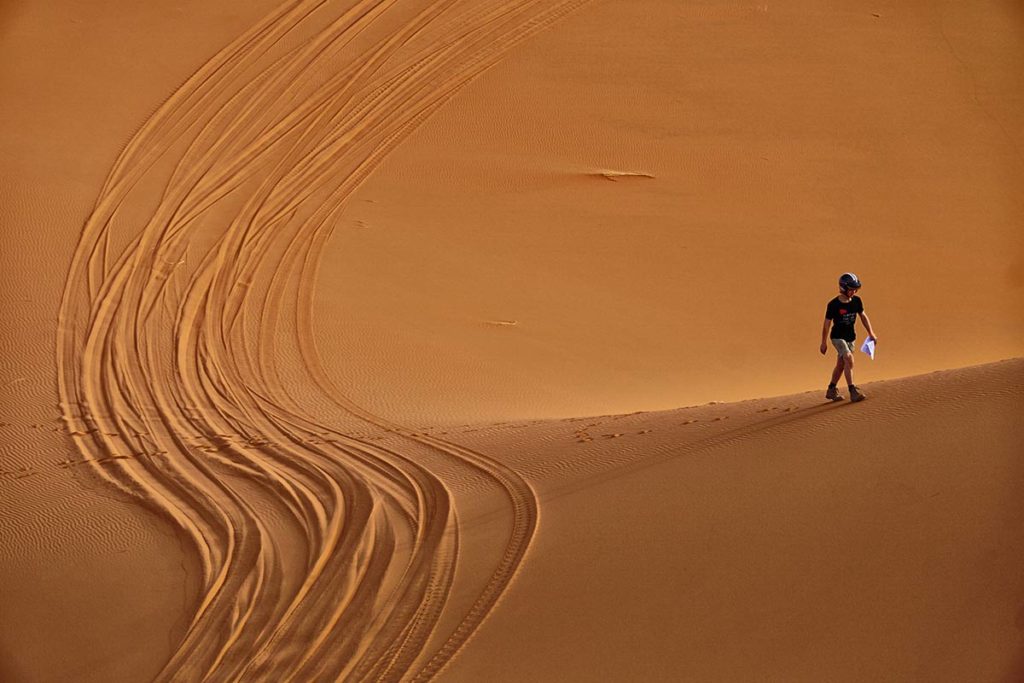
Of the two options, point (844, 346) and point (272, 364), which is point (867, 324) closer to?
point (844, 346)

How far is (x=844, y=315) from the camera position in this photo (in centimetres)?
737

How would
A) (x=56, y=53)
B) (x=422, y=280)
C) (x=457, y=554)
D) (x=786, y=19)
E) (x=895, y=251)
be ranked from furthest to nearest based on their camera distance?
(x=786, y=19), (x=56, y=53), (x=895, y=251), (x=422, y=280), (x=457, y=554)

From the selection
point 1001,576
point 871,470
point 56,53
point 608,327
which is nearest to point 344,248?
point 608,327

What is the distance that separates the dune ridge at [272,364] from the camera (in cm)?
586

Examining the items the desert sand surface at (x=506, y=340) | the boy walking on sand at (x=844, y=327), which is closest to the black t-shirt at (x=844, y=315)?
the boy walking on sand at (x=844, y=327)

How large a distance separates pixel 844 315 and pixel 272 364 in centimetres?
517

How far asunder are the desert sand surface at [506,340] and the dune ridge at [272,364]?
0.11 feet

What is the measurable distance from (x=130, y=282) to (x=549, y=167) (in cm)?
529

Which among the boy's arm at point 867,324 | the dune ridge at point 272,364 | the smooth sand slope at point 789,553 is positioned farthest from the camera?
the boy's arm at point 867,324

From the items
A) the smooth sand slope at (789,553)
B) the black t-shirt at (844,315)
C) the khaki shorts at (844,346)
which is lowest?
the smooth sand slope at (789,553)

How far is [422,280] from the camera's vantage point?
11.3 m

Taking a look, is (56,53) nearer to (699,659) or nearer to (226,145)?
(226,145)

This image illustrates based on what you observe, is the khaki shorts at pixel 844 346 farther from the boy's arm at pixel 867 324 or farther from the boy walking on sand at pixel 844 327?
the boy's arm at pixel 867 324

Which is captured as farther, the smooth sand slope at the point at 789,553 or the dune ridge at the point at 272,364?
the dune ridge at the point at 272,364
